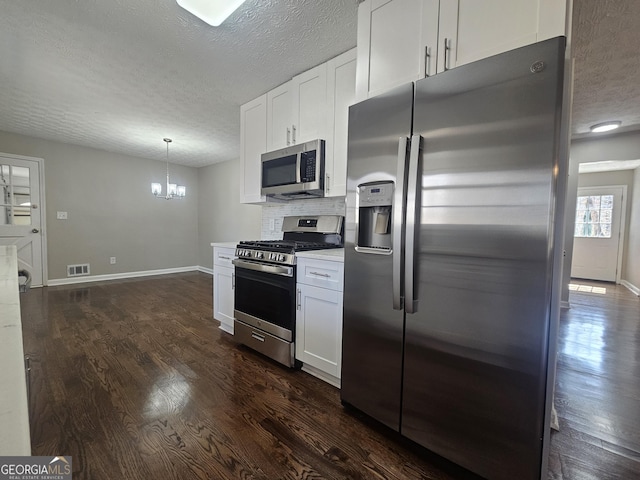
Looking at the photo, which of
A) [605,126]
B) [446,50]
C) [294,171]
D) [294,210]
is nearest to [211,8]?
[294,171]

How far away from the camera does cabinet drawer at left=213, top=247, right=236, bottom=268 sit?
278cm

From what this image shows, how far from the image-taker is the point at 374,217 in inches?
62.6

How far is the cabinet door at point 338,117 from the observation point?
7.18 feet

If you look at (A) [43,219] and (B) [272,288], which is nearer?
(B) [272,288]

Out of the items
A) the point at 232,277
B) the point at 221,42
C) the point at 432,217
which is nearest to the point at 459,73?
the point at 432,217

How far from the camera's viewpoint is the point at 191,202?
6.43 metres

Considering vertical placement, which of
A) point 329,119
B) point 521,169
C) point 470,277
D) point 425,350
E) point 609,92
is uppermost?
point 609,92

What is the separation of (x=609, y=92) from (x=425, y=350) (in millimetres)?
3309

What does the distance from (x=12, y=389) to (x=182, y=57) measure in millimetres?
2651

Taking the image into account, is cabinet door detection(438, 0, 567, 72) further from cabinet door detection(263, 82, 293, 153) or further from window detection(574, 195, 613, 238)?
window detection(574, 195, 613, 238)

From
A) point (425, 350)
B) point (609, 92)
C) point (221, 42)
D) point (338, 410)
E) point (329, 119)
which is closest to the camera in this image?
point (425, 350)

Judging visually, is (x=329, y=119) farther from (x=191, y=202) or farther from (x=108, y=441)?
(x=191, y=202)

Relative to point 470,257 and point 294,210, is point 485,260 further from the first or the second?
point 294,210

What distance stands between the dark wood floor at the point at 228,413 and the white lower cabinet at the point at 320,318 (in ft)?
0.53
